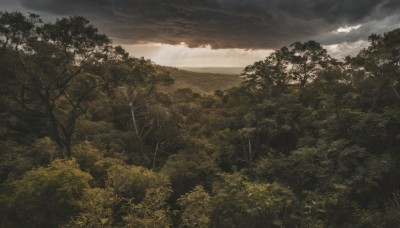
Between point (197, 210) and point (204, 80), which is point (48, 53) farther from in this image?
point (204, 80)

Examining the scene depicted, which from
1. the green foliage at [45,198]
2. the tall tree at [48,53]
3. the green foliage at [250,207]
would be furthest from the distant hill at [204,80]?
the green foliage at [45,198]

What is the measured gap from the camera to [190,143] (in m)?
35.8

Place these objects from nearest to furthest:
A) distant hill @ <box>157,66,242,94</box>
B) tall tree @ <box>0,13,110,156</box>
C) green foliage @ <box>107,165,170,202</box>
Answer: green foliage @ <box>107,165,170,202</box>
tall tree @ <box>0,13,110,156</box>
distant hill @ <box>157,66,242,94</box>

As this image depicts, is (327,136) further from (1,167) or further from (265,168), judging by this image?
(1,167)

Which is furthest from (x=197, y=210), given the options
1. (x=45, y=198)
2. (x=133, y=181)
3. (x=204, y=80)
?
(x=204, y=80)

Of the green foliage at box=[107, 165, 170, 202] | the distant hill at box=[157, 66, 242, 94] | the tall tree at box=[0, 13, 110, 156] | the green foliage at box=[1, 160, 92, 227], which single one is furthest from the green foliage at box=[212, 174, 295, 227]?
the distant hill at box=[157, 66, 242, 94]

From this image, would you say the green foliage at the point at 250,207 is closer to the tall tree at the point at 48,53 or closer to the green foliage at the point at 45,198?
the green foliage at the point at 45,198

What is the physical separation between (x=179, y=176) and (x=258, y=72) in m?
15.0

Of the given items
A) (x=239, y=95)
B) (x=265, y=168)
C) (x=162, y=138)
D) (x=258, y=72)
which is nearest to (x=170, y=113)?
(x=162, y=138)

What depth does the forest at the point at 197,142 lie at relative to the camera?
2069cm

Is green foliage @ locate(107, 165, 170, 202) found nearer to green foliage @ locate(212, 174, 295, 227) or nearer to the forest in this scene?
the forest

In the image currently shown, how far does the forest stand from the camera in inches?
814

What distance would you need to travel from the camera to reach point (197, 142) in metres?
34.8

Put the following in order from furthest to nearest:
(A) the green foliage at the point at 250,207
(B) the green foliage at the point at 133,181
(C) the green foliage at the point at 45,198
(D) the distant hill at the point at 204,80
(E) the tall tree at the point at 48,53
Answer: (D) the distant hill at the point at 204,80
(E) the tall tree at the point at 48,53
(B) the green foliage at the point at 133,181
(A) the green foliage at the point at 250,207
(C) the green foliage at the point at 45,198
